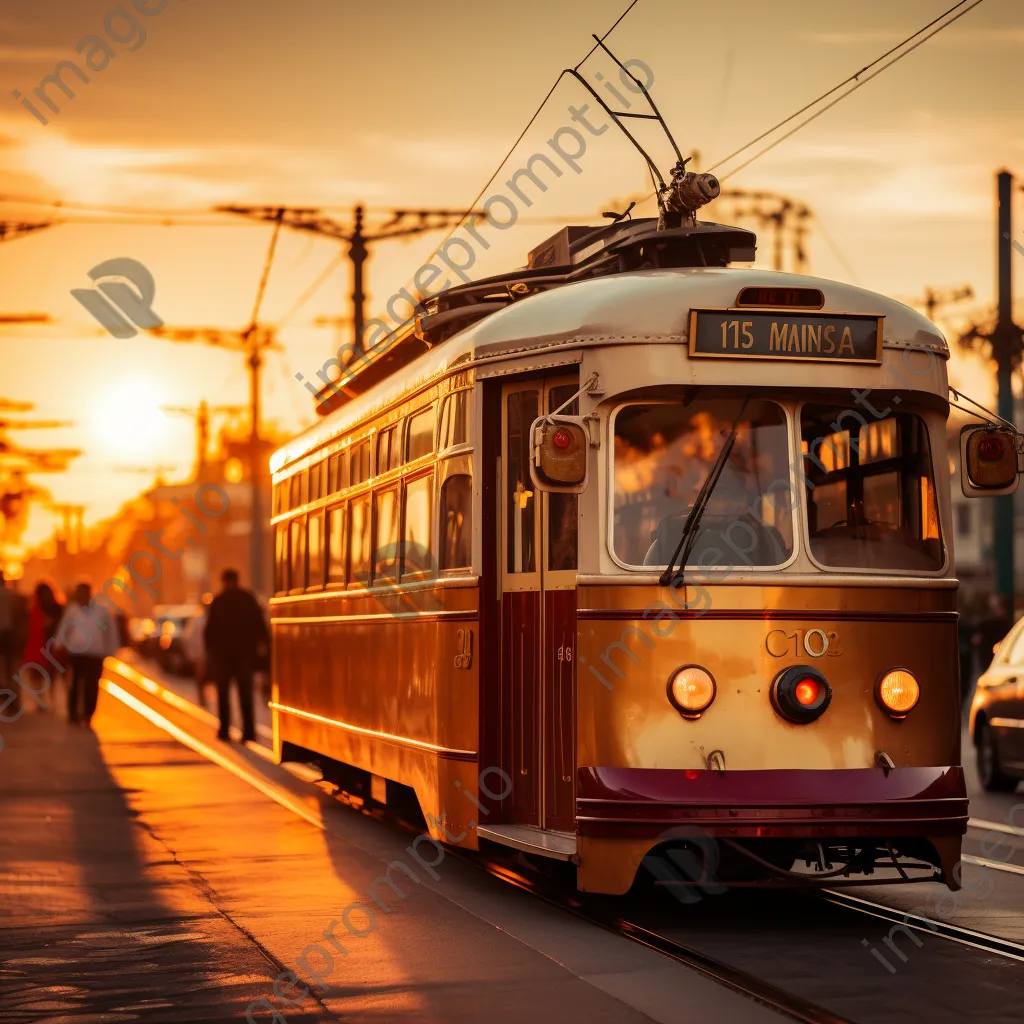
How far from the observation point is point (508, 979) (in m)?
7.91

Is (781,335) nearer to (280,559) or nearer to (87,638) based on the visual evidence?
(280,559)

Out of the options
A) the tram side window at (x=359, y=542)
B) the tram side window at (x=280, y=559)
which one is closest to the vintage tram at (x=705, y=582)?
the tram side window at (x=359, y=542)

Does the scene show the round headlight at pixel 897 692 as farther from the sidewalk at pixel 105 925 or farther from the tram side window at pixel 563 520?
the sidewalk at pixel 105 925

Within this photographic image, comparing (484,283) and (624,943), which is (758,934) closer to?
(624,943)

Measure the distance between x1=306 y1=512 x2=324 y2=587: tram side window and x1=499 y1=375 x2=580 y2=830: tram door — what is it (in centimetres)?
492

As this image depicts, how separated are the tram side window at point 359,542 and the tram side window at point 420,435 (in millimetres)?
1418

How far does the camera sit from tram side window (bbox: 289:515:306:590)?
51.9ft

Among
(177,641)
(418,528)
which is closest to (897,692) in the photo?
(418,528)

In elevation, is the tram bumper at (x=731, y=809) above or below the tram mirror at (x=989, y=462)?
below

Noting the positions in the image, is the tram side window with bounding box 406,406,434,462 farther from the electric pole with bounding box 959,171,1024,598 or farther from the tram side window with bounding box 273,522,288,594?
the electric pole with bounding box 959,171,1024,598

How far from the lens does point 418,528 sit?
438 inches

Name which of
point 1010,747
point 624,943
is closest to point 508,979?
point 624,943

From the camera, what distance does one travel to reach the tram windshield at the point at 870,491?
9.23 m

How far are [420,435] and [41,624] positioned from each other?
15738mm
